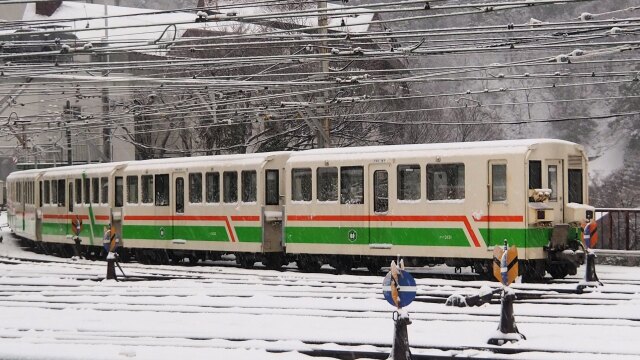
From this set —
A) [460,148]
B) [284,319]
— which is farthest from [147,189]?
[284,319]

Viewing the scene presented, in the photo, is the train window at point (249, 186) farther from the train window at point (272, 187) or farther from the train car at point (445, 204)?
the train car at point (445, 204)

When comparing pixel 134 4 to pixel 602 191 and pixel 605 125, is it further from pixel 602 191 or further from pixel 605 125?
pixel 602 191

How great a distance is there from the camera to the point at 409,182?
23594 millimetres

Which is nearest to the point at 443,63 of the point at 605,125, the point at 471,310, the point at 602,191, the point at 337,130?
the point at 605,125

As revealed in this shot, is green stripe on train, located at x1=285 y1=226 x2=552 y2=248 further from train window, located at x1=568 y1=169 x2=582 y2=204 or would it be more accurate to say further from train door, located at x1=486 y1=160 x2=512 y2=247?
train window, located at x1=568 y1=169 x2=582 y2=204

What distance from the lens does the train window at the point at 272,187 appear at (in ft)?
89.0

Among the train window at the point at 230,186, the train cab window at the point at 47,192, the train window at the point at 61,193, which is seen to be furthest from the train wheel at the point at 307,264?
the train cab window at the point at 47,192

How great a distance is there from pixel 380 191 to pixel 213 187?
608 cm

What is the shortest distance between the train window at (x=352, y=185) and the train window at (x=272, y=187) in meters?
2.65

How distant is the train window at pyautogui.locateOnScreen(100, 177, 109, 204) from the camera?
110 ft

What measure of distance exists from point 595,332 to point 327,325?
3.67 metres

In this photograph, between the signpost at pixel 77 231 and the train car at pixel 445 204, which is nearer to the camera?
the train car at pixel 445 204

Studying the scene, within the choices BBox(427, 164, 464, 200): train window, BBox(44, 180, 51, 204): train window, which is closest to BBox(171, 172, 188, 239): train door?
BBox(427, 164, 464, 200): train window

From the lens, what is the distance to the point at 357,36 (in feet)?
60.4
